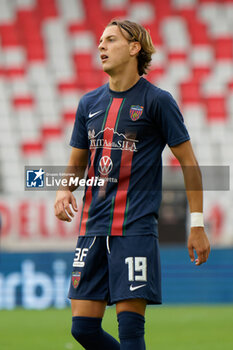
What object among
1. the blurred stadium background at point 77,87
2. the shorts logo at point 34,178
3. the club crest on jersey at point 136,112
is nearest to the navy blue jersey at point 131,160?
the club crest on jersey at point 136,112

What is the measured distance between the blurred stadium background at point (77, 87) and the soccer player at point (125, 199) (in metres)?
8.49

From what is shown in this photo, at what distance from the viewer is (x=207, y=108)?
15.9m

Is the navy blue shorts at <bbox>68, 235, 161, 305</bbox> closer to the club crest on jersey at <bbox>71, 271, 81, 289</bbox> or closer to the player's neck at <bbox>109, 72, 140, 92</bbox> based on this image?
the club crest on jersey at <bbox>71, 271, 81, 289</bbox>

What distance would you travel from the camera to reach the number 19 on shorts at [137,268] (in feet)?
11.0

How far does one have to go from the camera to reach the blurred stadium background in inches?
500

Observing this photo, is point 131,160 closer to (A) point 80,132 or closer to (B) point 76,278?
(A) point 80,132

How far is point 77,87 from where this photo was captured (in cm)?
1628

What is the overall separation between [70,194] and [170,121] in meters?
0.59

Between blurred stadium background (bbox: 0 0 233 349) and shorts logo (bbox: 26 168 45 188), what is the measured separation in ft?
26.9

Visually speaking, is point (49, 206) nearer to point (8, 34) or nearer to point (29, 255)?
point (29, 255)

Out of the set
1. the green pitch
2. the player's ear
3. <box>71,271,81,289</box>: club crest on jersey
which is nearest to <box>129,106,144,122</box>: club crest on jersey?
the player's ear

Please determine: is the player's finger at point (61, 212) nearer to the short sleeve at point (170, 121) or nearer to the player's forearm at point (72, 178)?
the player's forearm at point (72, 178)

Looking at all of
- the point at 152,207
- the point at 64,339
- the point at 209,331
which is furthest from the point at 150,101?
the point at 209,331

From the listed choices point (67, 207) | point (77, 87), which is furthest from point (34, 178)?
point (77, 87)
